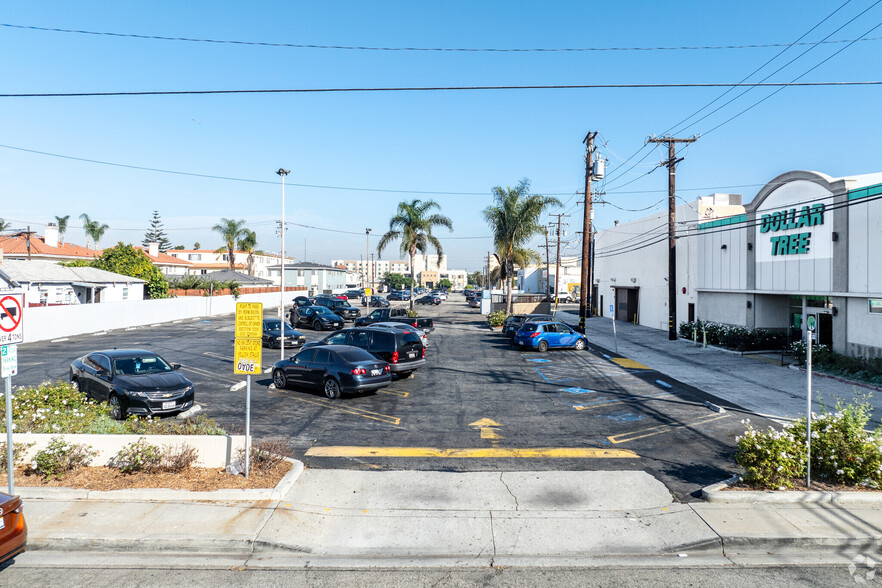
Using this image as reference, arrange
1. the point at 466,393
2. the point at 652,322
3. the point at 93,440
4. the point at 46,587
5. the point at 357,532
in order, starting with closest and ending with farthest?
the point at 46,587 < the point at 357,532 < the point at 93,440 < the point at 466,393 < the point at 652,322

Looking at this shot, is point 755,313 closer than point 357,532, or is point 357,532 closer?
point 357,532

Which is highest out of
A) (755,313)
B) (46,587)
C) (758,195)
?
(758,195)

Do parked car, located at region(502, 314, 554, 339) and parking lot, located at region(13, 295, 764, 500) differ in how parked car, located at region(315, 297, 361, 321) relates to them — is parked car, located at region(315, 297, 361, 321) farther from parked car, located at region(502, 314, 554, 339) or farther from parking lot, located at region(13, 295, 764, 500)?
parking lot, located at region(13, 295, 764, 500)

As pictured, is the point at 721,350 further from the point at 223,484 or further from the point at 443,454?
the point at 223,484

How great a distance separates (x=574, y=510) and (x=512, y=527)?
1.12m

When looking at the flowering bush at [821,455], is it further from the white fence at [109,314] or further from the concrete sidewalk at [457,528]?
the white fence at [109,314]

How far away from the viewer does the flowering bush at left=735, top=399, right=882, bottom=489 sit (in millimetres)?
8375

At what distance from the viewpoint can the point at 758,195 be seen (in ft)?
80.5

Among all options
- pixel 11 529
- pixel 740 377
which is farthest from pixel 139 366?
pixel 740 377

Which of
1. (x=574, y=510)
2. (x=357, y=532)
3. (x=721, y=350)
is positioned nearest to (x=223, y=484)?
(x=357, y=532)

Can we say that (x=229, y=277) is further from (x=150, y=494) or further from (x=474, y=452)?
(x=150, y=494)

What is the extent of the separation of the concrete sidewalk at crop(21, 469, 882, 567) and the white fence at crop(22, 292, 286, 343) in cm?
2114

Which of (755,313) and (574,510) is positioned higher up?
(755,313)

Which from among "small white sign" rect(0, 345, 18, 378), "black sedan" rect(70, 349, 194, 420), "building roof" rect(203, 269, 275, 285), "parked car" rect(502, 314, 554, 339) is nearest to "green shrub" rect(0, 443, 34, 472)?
"small white sign" rect(0, 345, 18, 378)
